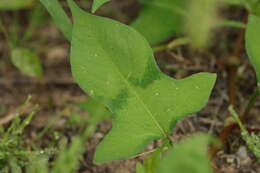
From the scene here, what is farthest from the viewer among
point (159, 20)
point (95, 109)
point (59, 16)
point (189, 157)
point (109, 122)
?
point (159, 20)

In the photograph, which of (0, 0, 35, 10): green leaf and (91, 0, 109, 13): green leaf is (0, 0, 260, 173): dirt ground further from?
(91, 0, 109, 13): green leaf

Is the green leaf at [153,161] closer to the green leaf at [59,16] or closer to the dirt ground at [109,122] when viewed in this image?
the dirt ground at [109,122]

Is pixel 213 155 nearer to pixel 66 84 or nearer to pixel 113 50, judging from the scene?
pixel 113 50

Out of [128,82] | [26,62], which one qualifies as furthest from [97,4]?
[26,62]

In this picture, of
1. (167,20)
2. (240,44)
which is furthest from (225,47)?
(167,20)

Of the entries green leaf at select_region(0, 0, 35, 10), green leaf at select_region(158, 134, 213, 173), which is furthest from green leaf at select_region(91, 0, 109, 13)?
green leaf at select_region(0, 0, 35, 10)

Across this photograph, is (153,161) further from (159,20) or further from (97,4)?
(159,20)

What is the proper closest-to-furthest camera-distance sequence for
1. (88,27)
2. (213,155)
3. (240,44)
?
(88,27) < (213,155) < (240,44)
